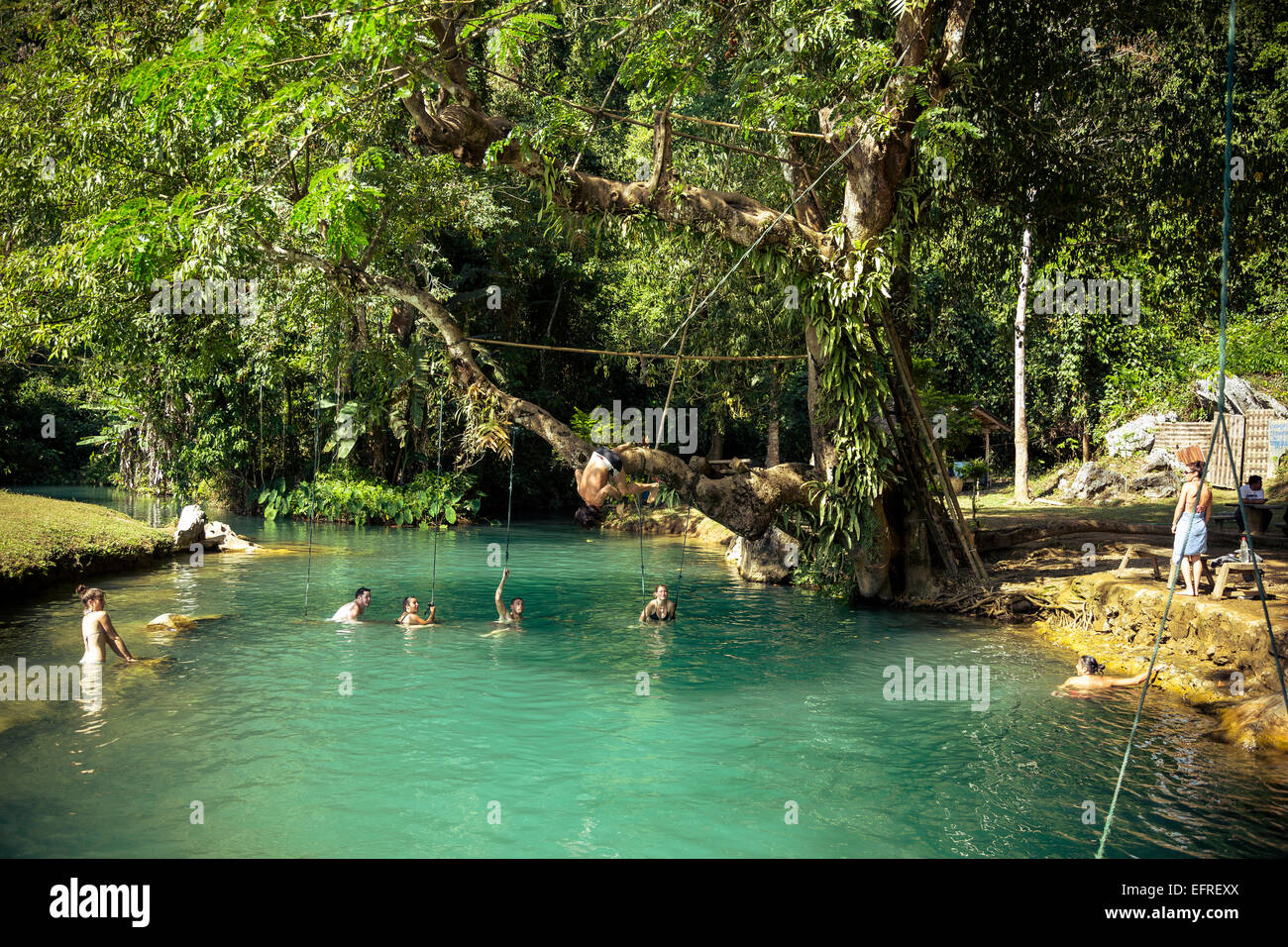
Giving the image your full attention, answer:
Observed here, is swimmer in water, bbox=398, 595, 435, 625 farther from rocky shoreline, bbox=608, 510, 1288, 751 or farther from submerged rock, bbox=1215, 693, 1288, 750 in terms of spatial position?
submerged rock, bbox=1215, 693, 1288, 750

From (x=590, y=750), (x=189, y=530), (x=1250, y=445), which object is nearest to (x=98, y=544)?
(x=189, y=530)

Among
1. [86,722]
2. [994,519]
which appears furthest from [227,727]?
[994,519]

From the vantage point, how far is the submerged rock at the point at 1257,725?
8.57 metres

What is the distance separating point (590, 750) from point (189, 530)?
16796mm

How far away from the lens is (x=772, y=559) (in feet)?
64.9

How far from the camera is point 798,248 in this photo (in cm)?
1413

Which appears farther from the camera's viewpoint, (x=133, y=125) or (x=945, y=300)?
(x=945, y=300)

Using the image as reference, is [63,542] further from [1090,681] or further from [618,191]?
[1090,681]

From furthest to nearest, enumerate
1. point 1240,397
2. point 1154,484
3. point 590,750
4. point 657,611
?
point 1240,397 → point 1154,484 → point 657,611 → point 590,750

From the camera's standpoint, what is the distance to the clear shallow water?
6.70 metres

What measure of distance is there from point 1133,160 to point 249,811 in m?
16.9

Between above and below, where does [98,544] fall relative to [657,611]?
above

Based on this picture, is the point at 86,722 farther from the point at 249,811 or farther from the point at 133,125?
the point at 133,125
